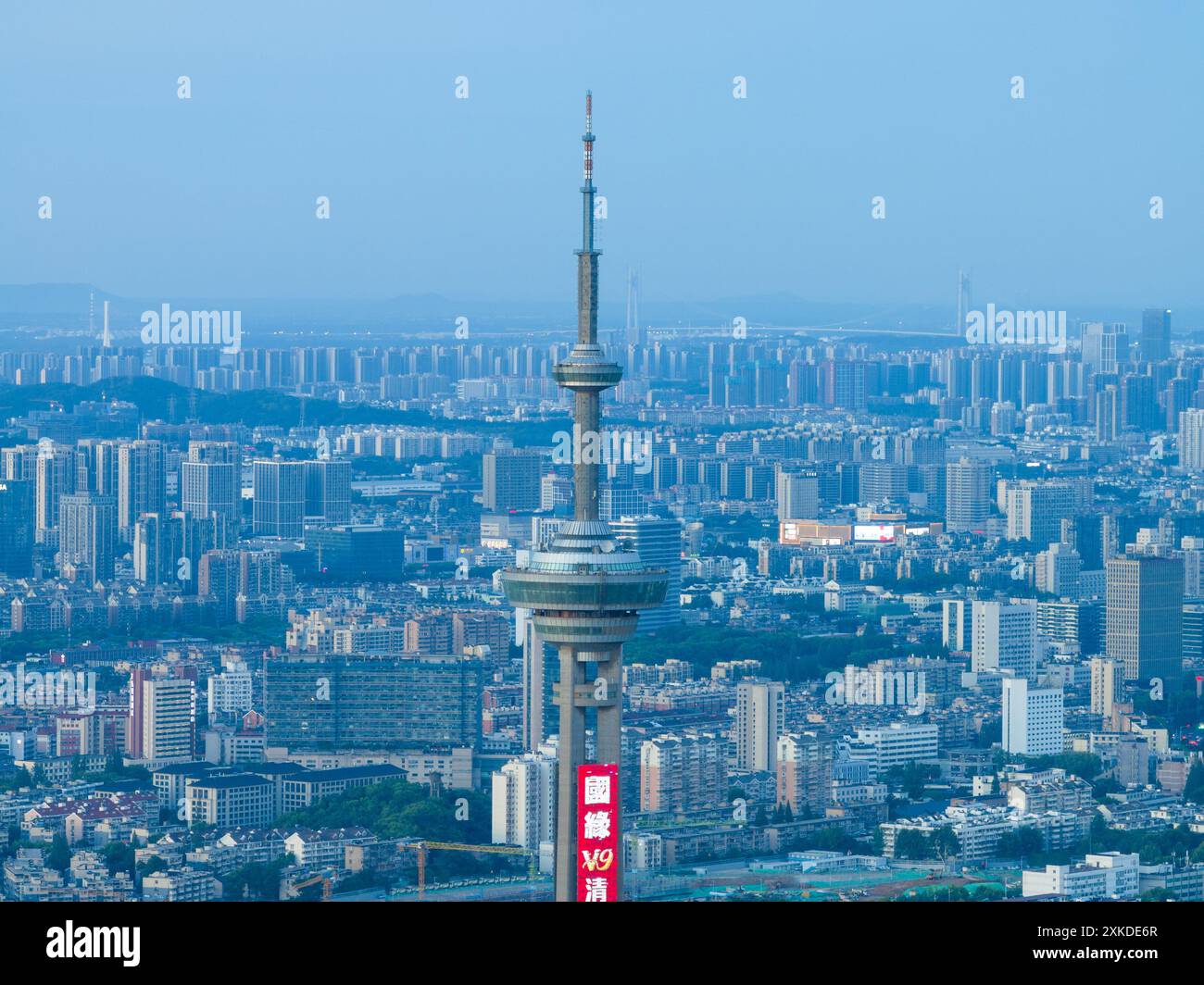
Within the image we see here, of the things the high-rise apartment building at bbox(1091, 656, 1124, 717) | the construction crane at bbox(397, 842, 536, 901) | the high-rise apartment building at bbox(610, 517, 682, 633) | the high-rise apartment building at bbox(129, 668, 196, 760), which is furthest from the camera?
the high-rise apartment building at bbox(610, 517, 682, 633)

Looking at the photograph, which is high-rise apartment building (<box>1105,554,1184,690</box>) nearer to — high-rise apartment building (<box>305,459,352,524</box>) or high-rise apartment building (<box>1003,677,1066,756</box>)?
high-rise apartment building (<box>1003,677,1066,756</box>)

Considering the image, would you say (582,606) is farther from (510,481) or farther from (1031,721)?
(510,481)

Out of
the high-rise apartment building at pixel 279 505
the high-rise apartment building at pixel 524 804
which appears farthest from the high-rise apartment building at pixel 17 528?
the high-rise apartment building at pixel 524 804

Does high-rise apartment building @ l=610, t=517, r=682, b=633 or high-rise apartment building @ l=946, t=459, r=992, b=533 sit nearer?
high-rise apartment building @ l=610, t=517, r=682, b=633

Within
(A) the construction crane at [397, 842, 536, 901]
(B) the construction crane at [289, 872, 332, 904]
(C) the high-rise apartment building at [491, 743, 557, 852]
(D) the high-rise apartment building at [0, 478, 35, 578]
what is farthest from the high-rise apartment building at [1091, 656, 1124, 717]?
(D) the high-rise apartment building at [0, 478, 35, 578]
